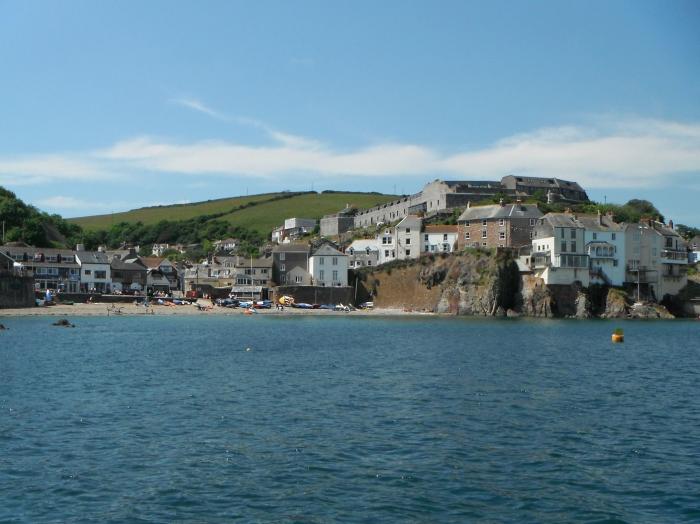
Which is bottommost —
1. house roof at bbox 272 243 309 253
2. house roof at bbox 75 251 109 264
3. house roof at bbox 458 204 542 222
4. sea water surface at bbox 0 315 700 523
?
sea water surface at bbox 0 315 700 523

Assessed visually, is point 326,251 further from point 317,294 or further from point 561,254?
point 561,254

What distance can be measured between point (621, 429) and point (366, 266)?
298 ft

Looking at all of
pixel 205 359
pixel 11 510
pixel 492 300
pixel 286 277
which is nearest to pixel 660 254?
pixel 492 300

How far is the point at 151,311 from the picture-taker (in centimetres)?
9775

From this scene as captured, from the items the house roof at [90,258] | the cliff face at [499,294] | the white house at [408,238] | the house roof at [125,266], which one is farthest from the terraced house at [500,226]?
the house roof at [90,258]

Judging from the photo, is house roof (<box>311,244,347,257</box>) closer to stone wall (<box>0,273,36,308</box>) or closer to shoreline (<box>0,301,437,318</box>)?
shoreline (<box>0,301,437,318</box>)

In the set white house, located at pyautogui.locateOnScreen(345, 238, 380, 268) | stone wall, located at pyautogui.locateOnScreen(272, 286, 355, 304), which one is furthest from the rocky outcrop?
white house, located at pyautogui.locateOnScreen(345, 238, 380, 268)

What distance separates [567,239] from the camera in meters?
95.8

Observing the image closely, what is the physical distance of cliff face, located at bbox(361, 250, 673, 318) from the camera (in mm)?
95875

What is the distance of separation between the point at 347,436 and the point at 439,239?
89.6m

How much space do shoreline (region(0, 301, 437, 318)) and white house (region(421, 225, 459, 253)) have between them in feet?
39.8

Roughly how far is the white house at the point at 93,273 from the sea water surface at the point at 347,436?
63593mm

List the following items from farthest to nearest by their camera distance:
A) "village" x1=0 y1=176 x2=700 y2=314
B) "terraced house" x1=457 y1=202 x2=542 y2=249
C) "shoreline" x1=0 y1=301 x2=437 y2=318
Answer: "terraced house" x1=457 y1=202 x2=542 y2=249, "village" x1=0 y1=176 x2=700 y2=314, "shoreline" x1=0 y1=301 x2=437 y2=318

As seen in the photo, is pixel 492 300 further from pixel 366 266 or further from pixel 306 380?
pixel 306 380
